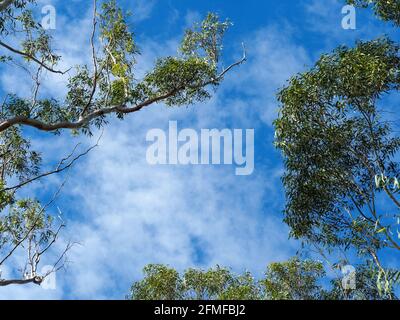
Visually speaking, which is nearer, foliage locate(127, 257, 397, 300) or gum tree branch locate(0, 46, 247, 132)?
gum tree branch locate(0, 46, 247, 132)

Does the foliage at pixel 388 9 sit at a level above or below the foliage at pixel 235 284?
above

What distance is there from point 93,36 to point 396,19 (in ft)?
20.7

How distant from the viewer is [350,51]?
1341 cm

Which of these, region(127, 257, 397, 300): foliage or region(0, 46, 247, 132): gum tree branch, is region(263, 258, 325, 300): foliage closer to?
region(127, 257, 397, 300): foliage

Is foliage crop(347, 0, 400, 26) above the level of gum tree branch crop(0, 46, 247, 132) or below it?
above

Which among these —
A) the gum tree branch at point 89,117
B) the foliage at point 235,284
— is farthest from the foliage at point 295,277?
the gum tree branch at point 89,117

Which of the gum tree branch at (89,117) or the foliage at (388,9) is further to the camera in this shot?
the foliage at (388,9)

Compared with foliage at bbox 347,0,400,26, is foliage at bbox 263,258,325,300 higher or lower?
lower

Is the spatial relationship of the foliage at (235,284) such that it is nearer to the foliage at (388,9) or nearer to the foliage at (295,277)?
the foliage at (295,277)

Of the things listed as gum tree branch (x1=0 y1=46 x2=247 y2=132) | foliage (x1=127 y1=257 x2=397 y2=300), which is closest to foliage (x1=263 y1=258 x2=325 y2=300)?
foliage (x1=127 y1=257 x2=397 y2=300)

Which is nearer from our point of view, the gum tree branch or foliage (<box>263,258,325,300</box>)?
the gum tree branch

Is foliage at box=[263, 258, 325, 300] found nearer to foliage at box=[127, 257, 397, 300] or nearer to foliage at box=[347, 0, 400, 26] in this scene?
foliage at box=[127, 257, 397, 300]

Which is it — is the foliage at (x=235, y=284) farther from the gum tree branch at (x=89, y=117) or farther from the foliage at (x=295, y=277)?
the gum tree branch at (x=89, y=117)
